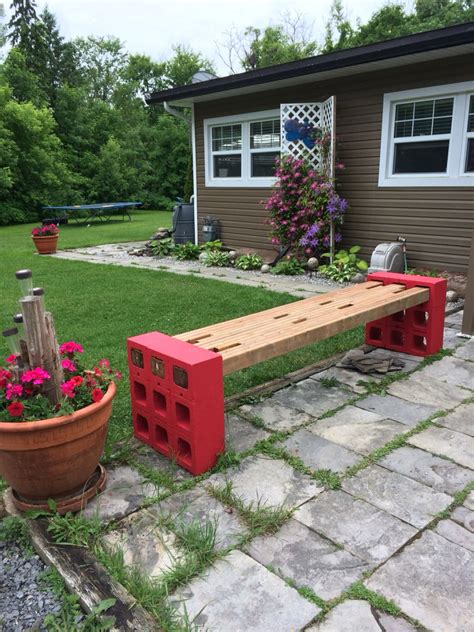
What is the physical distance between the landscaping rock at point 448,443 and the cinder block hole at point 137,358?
145cm

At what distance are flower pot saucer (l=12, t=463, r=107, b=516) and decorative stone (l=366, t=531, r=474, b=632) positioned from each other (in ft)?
3.85

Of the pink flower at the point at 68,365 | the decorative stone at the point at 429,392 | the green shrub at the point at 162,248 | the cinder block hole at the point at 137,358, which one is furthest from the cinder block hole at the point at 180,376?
the green shrub at the point at 162,248

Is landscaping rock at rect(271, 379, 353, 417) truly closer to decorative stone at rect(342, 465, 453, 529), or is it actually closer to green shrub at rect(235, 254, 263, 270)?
decorative stone at rect(342, 465, 453, 529)

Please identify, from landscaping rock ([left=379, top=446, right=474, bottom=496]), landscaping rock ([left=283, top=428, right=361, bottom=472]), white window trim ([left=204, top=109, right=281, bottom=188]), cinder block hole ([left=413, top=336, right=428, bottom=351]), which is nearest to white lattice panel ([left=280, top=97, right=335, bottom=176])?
white window trim ([left=204, top=109, right=281, bottom=188])

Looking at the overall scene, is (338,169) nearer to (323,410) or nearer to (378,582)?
(323,410)

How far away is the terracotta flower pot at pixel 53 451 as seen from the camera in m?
1.83

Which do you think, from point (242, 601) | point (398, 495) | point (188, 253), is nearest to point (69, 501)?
point (242, 601)

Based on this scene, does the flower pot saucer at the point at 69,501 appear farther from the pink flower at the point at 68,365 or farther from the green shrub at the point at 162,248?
the green shrub at the point at 162,248

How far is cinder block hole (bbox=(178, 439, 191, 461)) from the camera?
2.36 meters

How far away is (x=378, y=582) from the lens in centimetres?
166

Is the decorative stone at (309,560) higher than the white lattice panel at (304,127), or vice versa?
the white lattice panel at (304,127)

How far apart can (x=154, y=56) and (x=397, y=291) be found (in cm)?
3648

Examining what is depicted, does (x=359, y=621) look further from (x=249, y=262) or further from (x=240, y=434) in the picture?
(x=249, y=262)

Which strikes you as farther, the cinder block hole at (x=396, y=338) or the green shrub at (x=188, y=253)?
the green shrub at (x=188, y=253)
